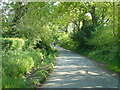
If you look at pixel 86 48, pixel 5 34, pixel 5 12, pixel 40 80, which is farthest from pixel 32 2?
pixel 40 80

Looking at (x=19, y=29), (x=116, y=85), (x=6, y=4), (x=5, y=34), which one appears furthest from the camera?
(x=6, y=4)

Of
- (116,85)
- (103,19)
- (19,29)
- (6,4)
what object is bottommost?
(116,85)

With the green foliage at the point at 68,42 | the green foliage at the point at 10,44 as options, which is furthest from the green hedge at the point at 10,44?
the green foliage at the point at 68,42

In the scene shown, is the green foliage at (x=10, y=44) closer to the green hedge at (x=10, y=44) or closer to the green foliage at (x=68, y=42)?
the green hedge at (x=10, y=44)

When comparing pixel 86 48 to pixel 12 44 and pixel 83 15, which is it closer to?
pixel 83 15

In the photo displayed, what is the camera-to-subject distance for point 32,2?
1908 cm

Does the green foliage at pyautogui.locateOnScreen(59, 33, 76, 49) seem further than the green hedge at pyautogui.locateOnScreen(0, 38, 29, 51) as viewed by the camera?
Yes

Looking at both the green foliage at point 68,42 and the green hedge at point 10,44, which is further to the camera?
the green foliage at point 68,42

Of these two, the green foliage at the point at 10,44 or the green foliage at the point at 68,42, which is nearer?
the green foliage at the point at 10,44

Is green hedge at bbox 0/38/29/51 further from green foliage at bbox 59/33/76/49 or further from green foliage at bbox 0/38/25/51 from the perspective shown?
green foliage at bbox 59/33/76/49

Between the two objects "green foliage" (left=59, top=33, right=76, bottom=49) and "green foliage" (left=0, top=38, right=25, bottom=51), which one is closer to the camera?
"green foliage" (left=0, top=38, right=25, bottom=51)

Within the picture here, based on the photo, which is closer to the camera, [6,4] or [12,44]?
[12,44]

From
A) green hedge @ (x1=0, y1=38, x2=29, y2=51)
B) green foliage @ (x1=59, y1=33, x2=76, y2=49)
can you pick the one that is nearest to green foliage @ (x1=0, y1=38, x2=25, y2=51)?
green hedge @ (x1=0, y1=38, x2=29, y2=51)

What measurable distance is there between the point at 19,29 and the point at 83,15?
16584 millimetres
